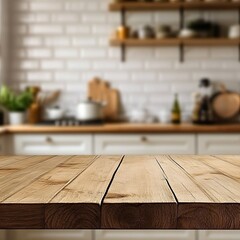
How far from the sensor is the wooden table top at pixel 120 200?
0.73m

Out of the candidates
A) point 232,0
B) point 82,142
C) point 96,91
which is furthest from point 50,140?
point 232,0

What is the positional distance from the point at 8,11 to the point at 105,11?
816 mm

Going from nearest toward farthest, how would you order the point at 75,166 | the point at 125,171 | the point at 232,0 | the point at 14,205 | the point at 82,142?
the point at 14,205 < the point at 125,171 < the point at 75,166 < the point at 82,142 < the point at 232,0

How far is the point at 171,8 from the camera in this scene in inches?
145

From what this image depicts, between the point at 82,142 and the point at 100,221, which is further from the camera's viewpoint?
the point at 82,142

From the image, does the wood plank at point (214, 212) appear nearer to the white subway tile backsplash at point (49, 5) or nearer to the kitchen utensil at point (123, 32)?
the kitchen utensil at point (123, 32)

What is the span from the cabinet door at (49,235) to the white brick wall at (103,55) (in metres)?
1.27

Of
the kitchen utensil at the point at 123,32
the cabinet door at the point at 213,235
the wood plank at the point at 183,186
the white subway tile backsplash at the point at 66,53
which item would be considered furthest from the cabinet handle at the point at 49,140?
the wood plank at the point at 183,186

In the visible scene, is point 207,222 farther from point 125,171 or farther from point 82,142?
point 82,142

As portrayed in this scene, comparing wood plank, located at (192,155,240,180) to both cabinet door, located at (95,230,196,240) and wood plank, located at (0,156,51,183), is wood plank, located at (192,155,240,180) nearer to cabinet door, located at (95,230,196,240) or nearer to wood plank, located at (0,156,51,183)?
wood plank, located at (0,156,51,183)

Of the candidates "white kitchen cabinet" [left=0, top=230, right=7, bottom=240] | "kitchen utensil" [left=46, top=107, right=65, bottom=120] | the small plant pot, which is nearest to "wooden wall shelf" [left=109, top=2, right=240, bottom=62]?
"kitchen utensil" [left=46, top=107, right=65, bottom=120]

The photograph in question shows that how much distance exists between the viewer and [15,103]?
3559 millimetres

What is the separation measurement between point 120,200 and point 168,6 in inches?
120

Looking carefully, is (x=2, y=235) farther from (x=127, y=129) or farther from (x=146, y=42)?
(x=146, y=42)
